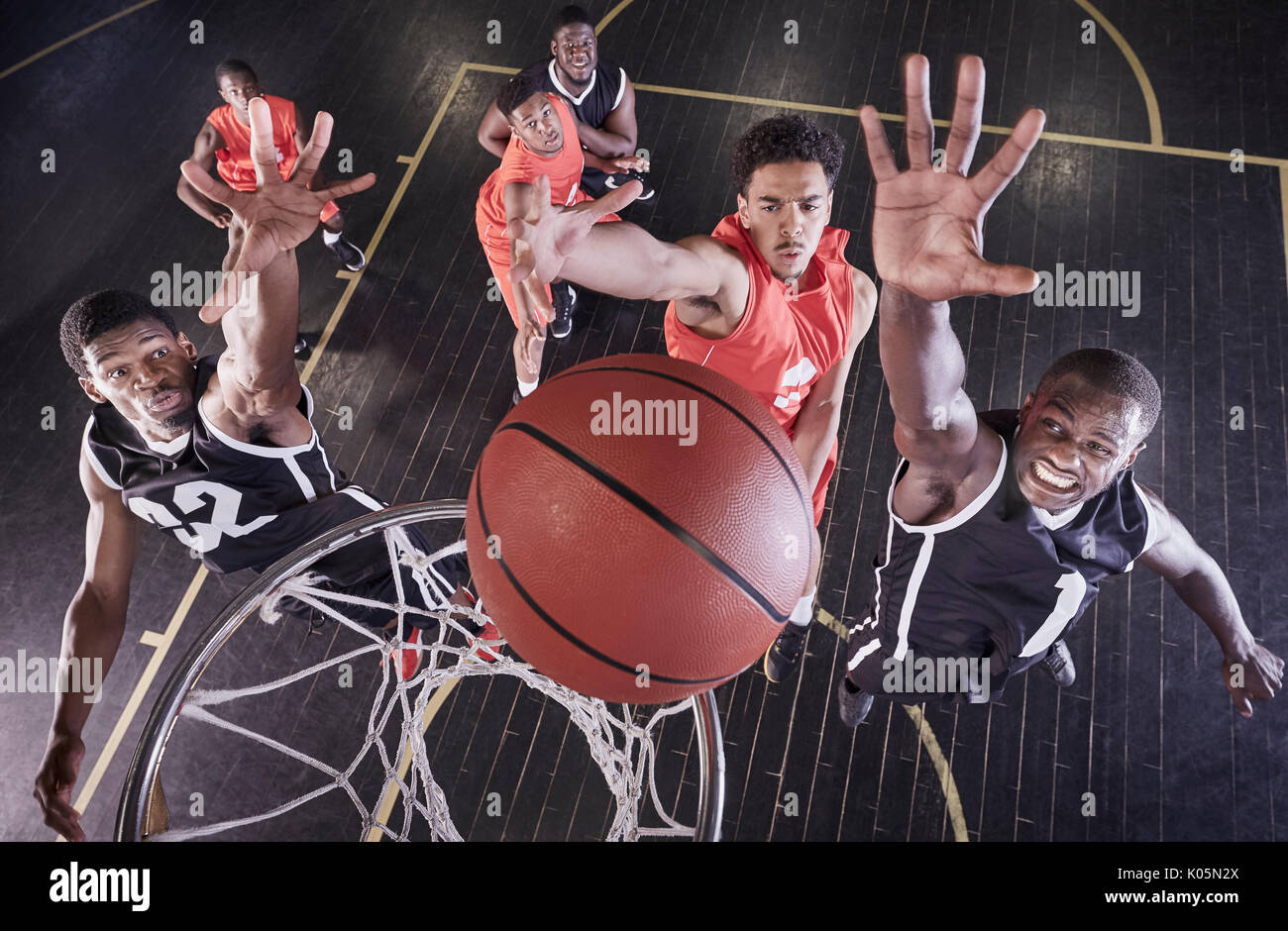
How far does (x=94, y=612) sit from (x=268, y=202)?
59.5 inches

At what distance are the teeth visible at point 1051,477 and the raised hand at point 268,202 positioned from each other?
221 cm

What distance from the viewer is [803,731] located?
4.07m

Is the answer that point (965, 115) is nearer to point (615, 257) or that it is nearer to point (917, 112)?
point (917, 112)

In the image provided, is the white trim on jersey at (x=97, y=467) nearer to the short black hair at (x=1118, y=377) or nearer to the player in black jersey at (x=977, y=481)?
the player in black jersey at (x=977, y=481)

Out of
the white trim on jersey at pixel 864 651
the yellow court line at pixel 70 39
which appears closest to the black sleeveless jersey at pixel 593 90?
the white trim on jersey at pixel 864 651

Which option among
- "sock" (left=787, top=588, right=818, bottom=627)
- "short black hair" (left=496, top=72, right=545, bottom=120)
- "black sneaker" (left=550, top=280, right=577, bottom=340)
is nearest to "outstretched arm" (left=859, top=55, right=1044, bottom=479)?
"sock" (left=787, top=588, right=818, bottom=627)

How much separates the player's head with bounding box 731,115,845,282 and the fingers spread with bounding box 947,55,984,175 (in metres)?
0.76

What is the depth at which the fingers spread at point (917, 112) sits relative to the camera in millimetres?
2188

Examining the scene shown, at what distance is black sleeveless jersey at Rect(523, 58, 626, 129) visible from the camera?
16.1 feet

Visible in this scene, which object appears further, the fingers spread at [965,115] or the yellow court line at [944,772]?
the yellow court line at [944,772]

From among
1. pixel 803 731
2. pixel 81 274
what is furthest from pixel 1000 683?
pixel 81 274

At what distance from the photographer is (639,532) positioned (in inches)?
68.7

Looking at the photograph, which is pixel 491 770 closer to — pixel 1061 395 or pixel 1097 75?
pixel 1061 395
